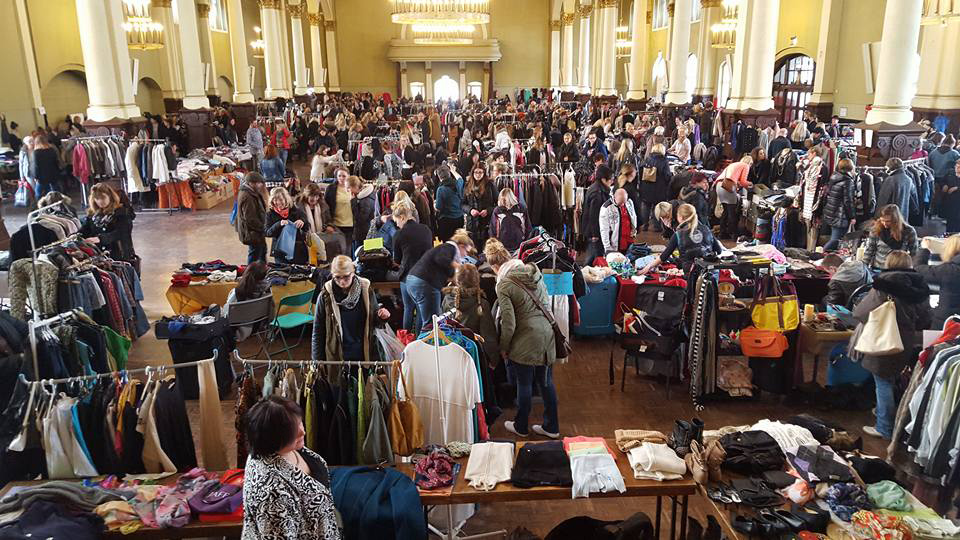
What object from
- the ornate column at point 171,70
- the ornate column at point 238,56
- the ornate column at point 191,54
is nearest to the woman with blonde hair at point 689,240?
the ornate column at point 191,54

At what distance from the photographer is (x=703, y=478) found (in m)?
3.93

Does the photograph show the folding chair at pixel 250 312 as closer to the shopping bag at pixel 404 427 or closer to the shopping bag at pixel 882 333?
the shopping bag at pixel 404 427

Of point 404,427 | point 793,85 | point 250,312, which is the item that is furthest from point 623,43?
point 404,427

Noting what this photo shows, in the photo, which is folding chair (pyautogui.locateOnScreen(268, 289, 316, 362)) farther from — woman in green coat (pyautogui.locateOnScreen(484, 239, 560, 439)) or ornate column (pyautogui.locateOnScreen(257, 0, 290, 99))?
ornate column (pyautogui.locateOnScreen(257, 0, 290, 99))

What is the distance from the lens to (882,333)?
540 cm

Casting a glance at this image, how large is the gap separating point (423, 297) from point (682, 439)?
295cm

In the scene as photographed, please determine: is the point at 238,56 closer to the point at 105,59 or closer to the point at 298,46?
the point at 105,59

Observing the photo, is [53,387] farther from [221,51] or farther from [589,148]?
[221,51]

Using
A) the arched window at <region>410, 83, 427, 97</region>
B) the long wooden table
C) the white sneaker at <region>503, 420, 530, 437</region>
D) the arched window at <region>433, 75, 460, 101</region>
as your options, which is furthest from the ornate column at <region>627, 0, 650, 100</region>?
the arched window at <region>410, 83, 427, 97</region>

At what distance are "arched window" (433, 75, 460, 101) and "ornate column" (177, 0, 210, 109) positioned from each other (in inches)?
977

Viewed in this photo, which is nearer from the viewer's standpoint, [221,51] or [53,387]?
[53,387]

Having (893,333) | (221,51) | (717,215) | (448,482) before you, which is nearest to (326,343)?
(448,482)

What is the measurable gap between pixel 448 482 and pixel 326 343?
1.73m

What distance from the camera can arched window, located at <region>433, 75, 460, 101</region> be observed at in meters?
41.8
